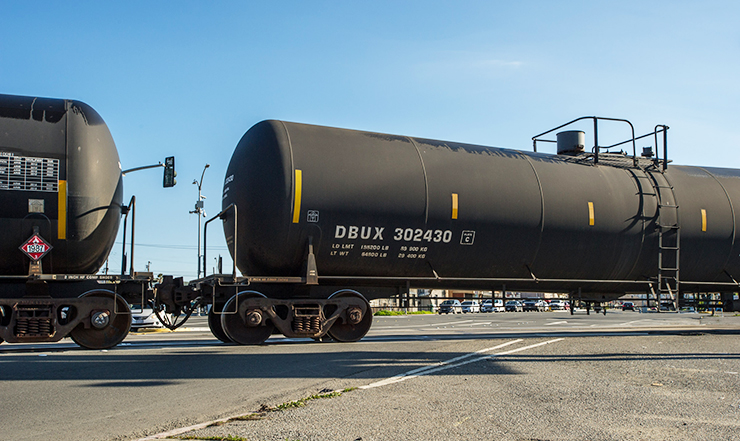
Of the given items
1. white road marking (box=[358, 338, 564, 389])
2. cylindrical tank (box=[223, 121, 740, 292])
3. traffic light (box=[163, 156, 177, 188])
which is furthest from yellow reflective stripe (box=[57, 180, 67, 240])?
traffic light (box=[163, 156, 177, 188])

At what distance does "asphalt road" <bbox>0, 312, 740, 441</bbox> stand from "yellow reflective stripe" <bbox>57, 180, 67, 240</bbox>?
2106mm

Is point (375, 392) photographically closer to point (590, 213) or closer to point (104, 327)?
point (104, 327)

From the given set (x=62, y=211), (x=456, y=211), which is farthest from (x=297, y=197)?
(x=62, y=211)

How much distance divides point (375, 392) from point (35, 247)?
6399 millimetres

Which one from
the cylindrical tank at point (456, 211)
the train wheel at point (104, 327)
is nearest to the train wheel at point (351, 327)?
the cylindrical tank at point (456, 211)

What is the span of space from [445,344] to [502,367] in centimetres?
349

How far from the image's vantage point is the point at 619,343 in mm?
12602

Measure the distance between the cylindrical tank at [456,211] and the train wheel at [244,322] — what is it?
0.72 meters

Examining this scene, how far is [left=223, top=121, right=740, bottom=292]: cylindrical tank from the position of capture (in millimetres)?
10656

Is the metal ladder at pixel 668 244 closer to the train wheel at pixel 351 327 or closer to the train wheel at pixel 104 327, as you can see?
the train wheel at pixel 351 327

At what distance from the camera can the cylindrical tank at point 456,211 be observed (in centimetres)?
1066

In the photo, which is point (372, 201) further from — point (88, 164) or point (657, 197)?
point (657, 197)

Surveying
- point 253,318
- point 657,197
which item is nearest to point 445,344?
point 253,318

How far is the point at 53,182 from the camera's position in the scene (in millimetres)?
9414
